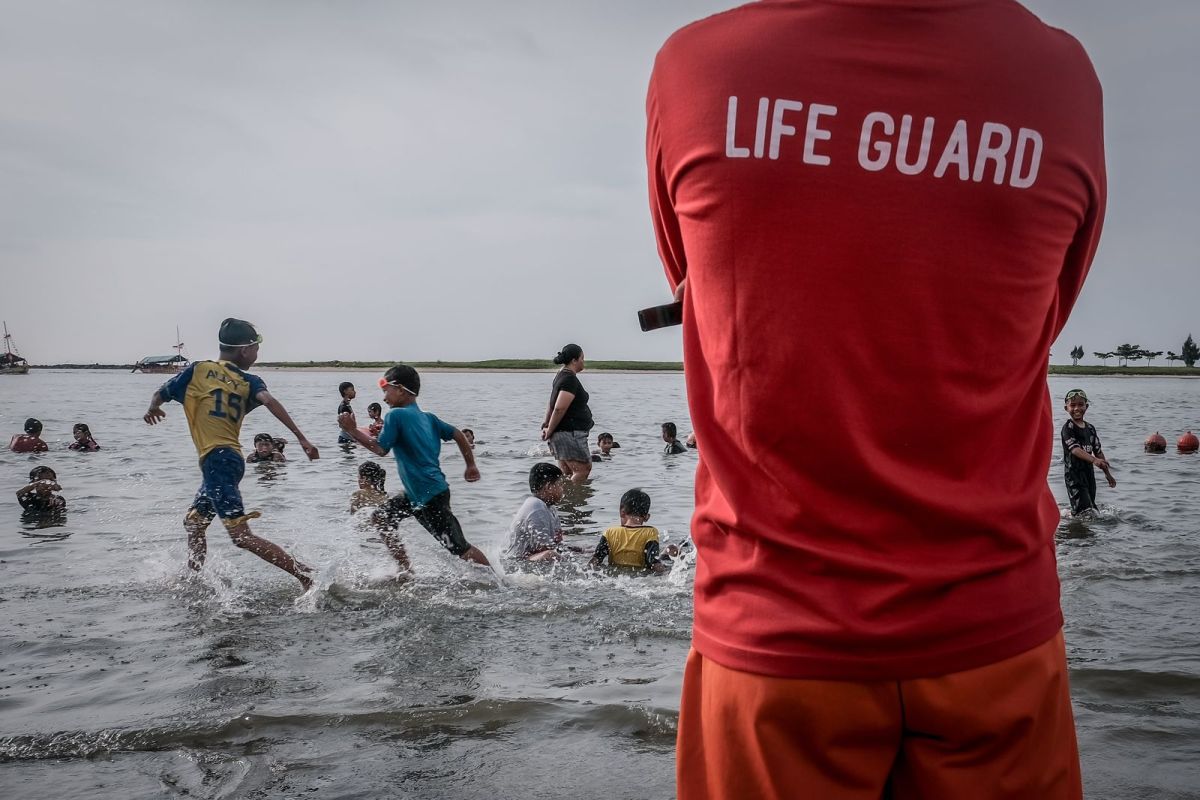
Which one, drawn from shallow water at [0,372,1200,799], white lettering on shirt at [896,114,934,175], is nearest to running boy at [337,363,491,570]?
shallow water at [0,372,1200,799]

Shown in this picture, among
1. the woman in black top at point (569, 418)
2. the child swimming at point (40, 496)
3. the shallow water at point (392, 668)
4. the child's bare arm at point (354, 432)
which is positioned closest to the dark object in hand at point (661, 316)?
the shallow water at point (392, 668)

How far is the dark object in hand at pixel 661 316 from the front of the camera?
155 centimetres

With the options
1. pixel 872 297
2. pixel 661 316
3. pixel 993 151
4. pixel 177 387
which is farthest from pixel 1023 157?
pixel 177 387

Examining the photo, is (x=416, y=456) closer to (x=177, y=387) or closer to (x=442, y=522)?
(x=442, y=522)

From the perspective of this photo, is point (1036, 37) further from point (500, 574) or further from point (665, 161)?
point (500, 574)

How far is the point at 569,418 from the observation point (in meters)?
12.9

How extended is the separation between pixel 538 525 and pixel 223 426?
2.90 metres

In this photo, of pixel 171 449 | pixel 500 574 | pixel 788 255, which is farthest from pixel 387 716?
pixel 171 449

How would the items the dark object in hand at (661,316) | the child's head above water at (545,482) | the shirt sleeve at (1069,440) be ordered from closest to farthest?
the dark object in hand at (661,316), the child's head above water at (545,482), the shirt sleeve at (1069,440)

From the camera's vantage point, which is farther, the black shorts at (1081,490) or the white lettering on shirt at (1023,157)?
the black shorts at (1081,490)

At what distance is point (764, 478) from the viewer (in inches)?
52.9

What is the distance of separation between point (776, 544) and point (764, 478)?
9 cm

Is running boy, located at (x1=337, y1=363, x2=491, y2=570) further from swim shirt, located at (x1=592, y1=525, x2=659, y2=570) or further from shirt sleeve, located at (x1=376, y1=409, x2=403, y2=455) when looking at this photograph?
swim shirt, located at (x1=592, y1=525, x2=659, y2=570)

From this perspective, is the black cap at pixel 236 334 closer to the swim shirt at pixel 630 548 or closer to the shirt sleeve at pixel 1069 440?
the swim shirt at pixel 630 548
